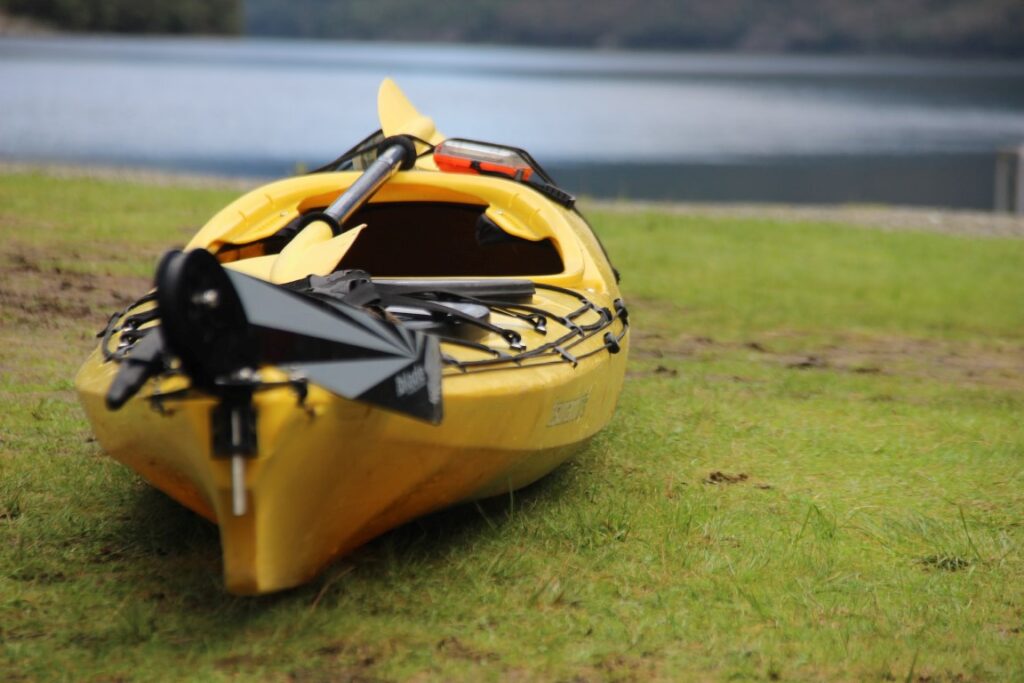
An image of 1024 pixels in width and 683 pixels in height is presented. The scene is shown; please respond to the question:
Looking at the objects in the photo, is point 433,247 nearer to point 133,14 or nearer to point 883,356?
point 883,356

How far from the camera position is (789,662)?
308 centimetres

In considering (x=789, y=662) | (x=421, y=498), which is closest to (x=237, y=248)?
(x=421, y=498)

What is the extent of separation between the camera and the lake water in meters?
19.4

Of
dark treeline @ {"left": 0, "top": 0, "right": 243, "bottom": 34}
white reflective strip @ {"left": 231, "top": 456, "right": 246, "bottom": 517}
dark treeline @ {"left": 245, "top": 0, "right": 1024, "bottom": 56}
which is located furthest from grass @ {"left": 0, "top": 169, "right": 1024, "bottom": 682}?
dark treeline @ {"left": 245, "top": 0, "right": 1024, "bottom": 56}

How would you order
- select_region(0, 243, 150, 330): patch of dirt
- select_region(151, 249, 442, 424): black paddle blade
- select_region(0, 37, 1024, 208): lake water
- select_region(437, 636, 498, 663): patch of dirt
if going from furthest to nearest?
select_region(0, 37, 1024, 208): lake water, select_region(0, 243, 150, 330): patch of dirt, select_region(437, 636, 498, 663): patch of dirt, select_region(151, 249, 442, 424): black paddle blade

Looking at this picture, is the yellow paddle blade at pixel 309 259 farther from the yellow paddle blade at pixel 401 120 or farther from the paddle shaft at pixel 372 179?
the yellow paddle blade at pixel 401 120

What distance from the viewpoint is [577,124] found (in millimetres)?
29859

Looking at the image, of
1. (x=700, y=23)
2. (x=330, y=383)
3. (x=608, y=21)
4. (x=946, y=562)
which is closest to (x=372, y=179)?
(x=330, y=383)

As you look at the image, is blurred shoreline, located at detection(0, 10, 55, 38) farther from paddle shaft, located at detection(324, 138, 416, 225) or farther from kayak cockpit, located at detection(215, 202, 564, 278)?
paddle shaft, located at detection(324, 138, 416, 225)

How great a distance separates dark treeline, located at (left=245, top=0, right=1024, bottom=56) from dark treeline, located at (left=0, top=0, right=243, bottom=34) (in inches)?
1165

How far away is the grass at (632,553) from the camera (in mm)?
3053

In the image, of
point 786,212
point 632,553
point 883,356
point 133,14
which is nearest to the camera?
point 632,553

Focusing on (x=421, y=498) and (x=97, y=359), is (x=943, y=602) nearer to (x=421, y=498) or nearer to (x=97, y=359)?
(x=421, y=498)

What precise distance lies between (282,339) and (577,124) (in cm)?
2771
